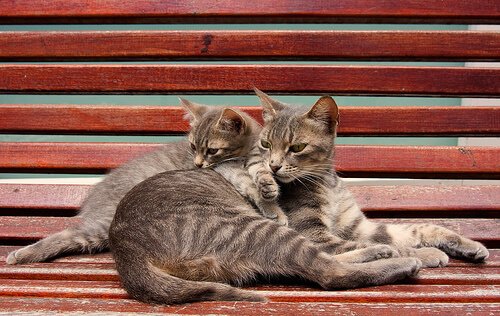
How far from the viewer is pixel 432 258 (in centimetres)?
204

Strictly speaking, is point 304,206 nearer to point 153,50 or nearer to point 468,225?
point 468,225

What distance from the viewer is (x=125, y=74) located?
8.88 ft

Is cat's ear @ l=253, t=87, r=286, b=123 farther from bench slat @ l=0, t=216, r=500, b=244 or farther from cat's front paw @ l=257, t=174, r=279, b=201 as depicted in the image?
bench slat @ l=0, t=216, r=500, b=244

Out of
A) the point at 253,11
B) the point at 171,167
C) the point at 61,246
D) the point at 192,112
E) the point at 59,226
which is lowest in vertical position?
the point at 59,226

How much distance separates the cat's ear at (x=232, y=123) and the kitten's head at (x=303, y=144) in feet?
0.84

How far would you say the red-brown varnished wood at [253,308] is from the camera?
4.89ft

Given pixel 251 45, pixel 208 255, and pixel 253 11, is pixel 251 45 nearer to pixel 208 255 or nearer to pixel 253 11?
pixel 253 11

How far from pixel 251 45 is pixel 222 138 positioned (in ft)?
1.59

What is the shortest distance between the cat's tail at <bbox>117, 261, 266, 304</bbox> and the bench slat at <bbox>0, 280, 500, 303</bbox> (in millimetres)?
79

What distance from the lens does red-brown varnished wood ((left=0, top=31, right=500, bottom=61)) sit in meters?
2.66

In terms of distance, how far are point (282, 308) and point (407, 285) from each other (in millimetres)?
475

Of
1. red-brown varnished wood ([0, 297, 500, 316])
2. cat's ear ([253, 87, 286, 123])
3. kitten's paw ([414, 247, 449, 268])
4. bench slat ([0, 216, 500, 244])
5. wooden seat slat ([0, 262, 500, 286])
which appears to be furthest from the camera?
bench slat ([0, 216, 500, 244])

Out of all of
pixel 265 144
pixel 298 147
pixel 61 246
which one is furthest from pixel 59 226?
pixel 298 147

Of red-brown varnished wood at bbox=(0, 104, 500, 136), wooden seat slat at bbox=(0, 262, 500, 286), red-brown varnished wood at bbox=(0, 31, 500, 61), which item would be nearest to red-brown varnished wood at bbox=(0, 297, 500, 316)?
wooden seat slat at bbox=(0, 262, 500, 286)
